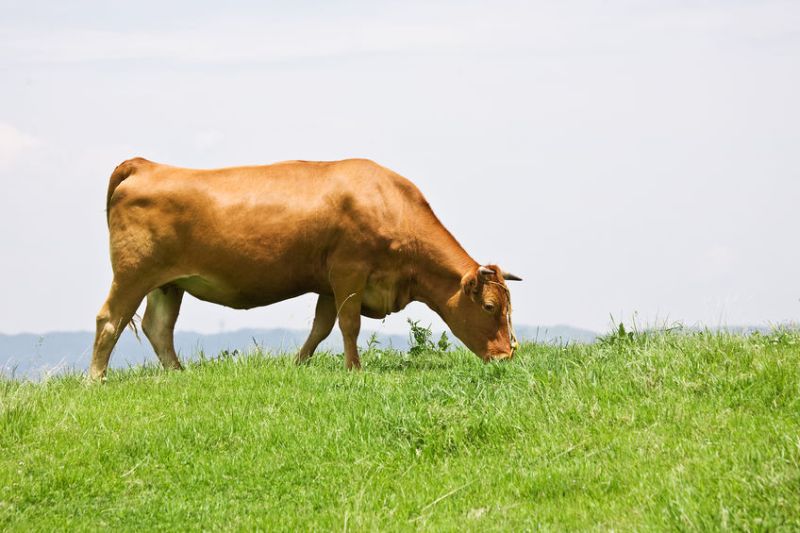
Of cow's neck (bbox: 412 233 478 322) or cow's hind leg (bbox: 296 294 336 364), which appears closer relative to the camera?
cow's neck (bbox: 412 233 478 322)

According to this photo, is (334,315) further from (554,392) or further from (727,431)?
(727,431)

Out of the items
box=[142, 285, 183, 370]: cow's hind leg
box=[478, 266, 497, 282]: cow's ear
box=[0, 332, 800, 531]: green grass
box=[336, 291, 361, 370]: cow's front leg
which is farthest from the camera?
box=[142, 285, 183, 370]: cow's hind leg

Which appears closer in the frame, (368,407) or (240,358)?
(368,407)

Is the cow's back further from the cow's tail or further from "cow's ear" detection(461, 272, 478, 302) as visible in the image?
"cow's ear" detection(461, 272, 478, 302)

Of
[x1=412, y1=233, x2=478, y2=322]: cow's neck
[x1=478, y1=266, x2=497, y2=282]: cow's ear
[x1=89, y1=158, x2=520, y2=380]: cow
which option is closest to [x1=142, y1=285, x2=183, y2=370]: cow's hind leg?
[x1=89, y1=158, x2=520, y2=380]: cow

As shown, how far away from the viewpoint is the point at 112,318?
505 inches

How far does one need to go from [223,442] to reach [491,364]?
8.91ft

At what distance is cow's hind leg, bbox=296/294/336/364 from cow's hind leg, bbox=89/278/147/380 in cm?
210

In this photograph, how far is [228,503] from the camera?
8.44 m

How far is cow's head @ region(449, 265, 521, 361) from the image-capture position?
12.8 m


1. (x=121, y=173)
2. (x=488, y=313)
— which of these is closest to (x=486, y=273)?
(x=488, y=313)

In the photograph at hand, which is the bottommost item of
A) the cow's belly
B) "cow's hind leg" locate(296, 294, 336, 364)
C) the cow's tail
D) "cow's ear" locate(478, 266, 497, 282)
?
"cow's hind leg" locate(296, 294, 336, 364)

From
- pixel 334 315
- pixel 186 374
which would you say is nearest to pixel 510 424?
pixel 186 374

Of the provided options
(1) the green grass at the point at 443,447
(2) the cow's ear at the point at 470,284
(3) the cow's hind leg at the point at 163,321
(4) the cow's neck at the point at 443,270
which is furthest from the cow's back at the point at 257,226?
(1) the green grass at the point at 443,447
